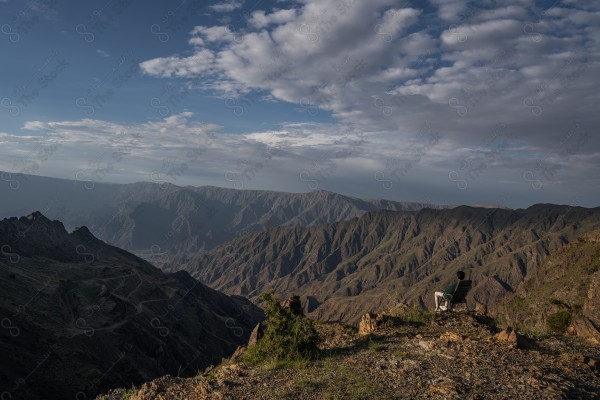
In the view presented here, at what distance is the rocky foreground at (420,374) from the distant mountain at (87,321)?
153ft

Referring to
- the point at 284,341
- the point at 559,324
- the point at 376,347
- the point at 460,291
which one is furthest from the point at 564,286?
the point at 284,341

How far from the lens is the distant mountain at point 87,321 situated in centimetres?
5740

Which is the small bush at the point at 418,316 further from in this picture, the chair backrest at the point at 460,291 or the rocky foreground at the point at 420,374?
the rocky foreground at the point at 420,374

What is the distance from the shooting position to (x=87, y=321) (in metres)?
86.8

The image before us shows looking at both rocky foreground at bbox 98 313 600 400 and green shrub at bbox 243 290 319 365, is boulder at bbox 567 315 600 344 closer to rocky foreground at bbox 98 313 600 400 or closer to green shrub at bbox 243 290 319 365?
rocky foreground at bbox 98 313 600 400

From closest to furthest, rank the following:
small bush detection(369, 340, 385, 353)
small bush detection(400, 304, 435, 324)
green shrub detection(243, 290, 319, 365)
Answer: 1. small bush detection(369, 340, 385, 353)
2. green shrub detection(243, 290, 319, 365)
3. small bush detection(400, 304, 435, 324)

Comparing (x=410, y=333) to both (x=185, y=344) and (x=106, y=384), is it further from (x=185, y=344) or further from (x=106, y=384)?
(x=185, y=344)

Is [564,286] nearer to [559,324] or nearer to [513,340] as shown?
[559,324]

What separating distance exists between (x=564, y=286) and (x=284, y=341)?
294 ft

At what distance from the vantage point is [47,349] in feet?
205

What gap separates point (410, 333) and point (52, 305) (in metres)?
91.3

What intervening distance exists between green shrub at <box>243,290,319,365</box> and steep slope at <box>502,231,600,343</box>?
49.6m

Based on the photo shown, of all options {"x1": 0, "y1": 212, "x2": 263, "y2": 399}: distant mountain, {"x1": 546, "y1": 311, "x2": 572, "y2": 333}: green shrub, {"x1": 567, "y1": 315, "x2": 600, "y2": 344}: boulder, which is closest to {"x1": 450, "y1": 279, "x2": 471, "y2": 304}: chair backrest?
{"x1": 567, "y1": 315, "x2": 600, "y2": 344}: boulder

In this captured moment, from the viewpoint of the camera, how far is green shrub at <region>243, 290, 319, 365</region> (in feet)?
40.6
